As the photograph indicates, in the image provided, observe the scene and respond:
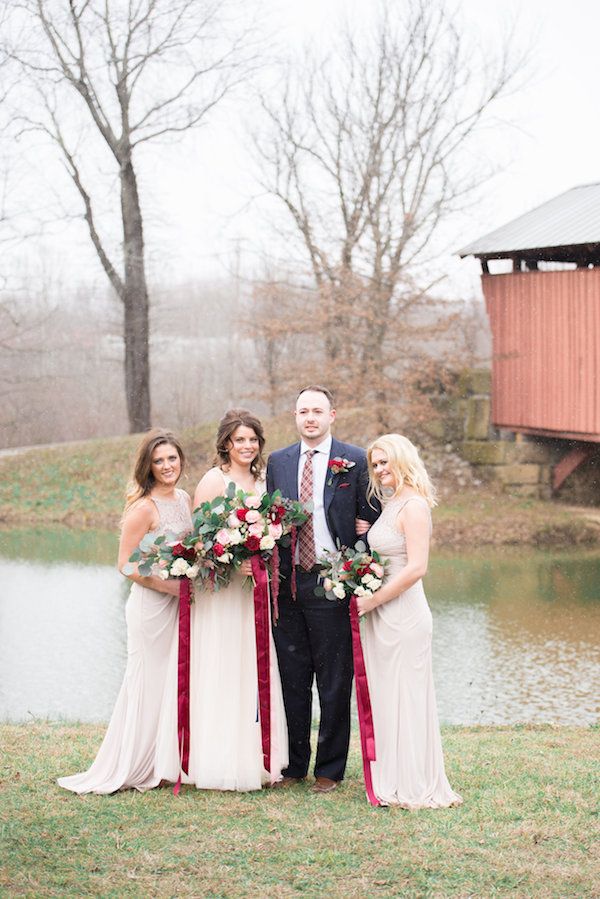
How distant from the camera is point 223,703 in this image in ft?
17.8

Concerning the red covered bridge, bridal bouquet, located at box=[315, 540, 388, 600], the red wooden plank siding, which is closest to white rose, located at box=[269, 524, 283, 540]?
bridal bouquet, located at box=[315, 540, 388, 600]

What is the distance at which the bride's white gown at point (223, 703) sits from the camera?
5.41 metres

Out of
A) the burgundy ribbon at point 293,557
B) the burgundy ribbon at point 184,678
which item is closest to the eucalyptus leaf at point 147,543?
the burgundy ribbon at point 184,678

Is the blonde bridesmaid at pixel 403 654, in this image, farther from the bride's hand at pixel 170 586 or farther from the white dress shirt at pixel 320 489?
the bride's hand at pixel 170 586

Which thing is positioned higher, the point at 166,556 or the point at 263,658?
the point at 166,556

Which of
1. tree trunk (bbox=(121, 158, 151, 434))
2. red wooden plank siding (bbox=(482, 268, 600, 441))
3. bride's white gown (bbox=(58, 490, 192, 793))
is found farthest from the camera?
tree trunk (bbox=(121, 158, 151, 434))

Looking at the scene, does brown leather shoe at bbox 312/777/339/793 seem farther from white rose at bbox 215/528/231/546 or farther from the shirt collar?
the shirt collar

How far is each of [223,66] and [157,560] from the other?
2503 cm

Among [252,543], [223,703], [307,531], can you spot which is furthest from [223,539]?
[223,703]

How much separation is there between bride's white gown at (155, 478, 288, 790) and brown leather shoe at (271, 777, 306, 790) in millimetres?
48

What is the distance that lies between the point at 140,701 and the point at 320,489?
4.72 ft

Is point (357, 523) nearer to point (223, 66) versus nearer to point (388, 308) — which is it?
point (388, 308)

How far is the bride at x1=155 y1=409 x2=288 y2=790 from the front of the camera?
541 centimetres

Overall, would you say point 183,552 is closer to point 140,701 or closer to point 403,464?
point 140,701
